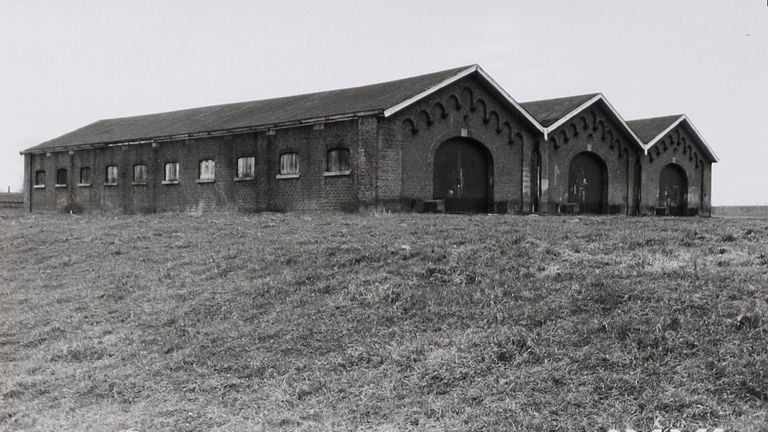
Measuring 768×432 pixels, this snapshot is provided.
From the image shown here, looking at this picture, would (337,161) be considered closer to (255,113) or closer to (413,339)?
(255,113)

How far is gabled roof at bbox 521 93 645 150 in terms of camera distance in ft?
91.8

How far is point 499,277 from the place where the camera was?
9055 mm

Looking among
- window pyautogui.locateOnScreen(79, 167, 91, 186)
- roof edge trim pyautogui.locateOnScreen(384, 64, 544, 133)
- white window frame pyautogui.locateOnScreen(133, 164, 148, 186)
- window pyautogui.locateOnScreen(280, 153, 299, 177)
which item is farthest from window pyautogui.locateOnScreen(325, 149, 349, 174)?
window pyautogui.locateOnScreen(79, 167, 91, 186)

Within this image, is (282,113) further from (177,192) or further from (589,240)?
(589,240)

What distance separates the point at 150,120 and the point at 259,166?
13.1 m

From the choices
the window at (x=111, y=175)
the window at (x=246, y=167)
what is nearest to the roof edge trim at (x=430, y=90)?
the window at (x=246, y=167)

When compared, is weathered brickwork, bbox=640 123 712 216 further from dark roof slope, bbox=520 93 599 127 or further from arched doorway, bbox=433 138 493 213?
arched doorway, bbox=433 138 493 213

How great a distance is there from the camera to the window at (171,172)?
29922mm

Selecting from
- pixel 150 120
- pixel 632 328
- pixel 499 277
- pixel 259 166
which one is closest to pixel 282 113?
pixel 259 166

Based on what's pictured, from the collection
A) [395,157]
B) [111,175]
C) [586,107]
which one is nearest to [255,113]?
[111,175]

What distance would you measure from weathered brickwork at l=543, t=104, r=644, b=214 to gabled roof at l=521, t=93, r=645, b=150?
31cm

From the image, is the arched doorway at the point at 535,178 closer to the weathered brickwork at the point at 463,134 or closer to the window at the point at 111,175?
the weathered brickwork at the point at 463,134

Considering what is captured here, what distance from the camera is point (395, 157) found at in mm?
22688

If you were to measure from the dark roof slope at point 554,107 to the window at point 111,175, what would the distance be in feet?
61.7
